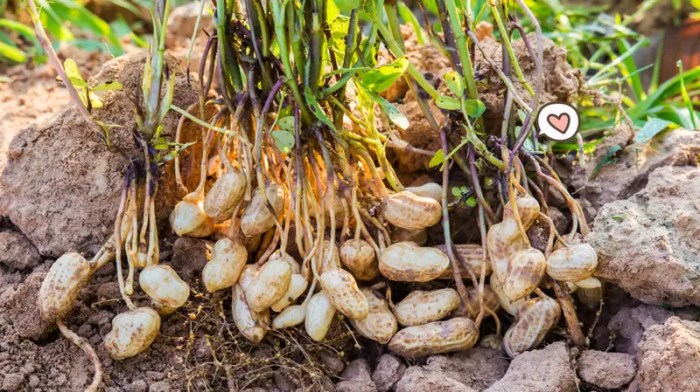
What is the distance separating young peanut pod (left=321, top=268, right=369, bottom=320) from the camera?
1.26 metres

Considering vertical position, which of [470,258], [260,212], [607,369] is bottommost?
[607,369]

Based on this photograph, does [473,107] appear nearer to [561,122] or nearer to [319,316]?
[561,122]

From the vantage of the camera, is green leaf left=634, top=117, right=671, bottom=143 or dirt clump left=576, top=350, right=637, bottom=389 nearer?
A: dirt clump left=576, top=350, right=637, bottom=389

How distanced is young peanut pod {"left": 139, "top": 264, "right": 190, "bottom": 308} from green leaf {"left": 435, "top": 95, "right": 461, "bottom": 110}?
1.64 ft

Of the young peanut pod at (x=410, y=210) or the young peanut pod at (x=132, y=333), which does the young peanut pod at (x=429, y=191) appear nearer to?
the young peanut pod at (x=410, y=210)

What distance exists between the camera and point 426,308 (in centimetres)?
134

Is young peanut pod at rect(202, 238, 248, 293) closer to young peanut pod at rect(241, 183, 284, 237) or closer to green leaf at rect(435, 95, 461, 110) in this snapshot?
young peanut pod at rect(241, 183, 284, 237)

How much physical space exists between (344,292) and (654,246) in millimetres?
488

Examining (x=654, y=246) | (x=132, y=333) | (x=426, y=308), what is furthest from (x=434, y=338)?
(x=132, y=333)

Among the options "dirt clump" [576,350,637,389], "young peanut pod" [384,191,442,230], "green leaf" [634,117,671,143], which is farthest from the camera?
"green leaf" [634,117,671,143]

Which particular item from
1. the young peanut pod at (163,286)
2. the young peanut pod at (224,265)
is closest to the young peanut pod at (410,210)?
the young peanut pod at (224,265)

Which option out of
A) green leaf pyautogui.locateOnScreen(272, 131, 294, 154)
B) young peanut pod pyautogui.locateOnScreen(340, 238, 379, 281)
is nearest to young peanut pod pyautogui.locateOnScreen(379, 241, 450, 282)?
young peanut pod pyautogui.locateOnScreen(340, 238, 379, 281)

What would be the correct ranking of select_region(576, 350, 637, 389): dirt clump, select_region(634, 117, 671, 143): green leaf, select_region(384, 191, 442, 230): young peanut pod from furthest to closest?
select_region(634, 117, 671, 143): green leaf, select_region(384, 191, 442, 230): young peanut pod, select_region(576, 350, 637, 389): dirt clump

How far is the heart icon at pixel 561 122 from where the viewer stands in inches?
55.7
